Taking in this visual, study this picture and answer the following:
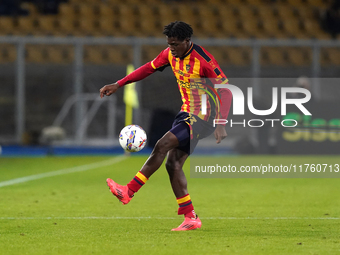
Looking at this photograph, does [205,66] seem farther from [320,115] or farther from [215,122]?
[320,115]

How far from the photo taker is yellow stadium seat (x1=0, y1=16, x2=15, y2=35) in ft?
61.7

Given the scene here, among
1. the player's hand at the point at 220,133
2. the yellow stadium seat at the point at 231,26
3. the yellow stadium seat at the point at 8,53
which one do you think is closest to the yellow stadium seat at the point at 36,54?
the yellow stadium seat at the point at 8,53

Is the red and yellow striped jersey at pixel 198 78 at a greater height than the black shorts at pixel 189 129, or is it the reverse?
the red and yellow striped jersey at pixel 198 78

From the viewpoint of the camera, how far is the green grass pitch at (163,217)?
4.42 m

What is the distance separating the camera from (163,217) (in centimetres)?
602

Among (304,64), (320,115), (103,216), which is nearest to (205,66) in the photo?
(103,216)

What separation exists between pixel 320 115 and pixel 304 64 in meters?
3.54

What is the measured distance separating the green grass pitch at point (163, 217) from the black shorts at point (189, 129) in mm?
749

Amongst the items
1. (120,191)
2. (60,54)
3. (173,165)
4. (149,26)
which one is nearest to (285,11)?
(149,26)

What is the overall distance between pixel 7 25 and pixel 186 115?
15157 millimetres

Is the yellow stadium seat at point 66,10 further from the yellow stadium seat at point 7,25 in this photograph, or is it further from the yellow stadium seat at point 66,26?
the yellow stadium seat at point 7,25

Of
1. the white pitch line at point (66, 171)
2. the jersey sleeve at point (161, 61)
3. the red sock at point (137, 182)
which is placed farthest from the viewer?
the white pitch line at point (66, 171)

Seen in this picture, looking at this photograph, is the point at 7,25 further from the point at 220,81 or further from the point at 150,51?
the point at 220,81

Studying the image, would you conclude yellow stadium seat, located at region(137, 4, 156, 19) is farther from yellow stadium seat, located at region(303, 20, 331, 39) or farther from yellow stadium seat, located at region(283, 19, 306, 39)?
yellow stadium seat, located at region(303, 20, 331, 39)
